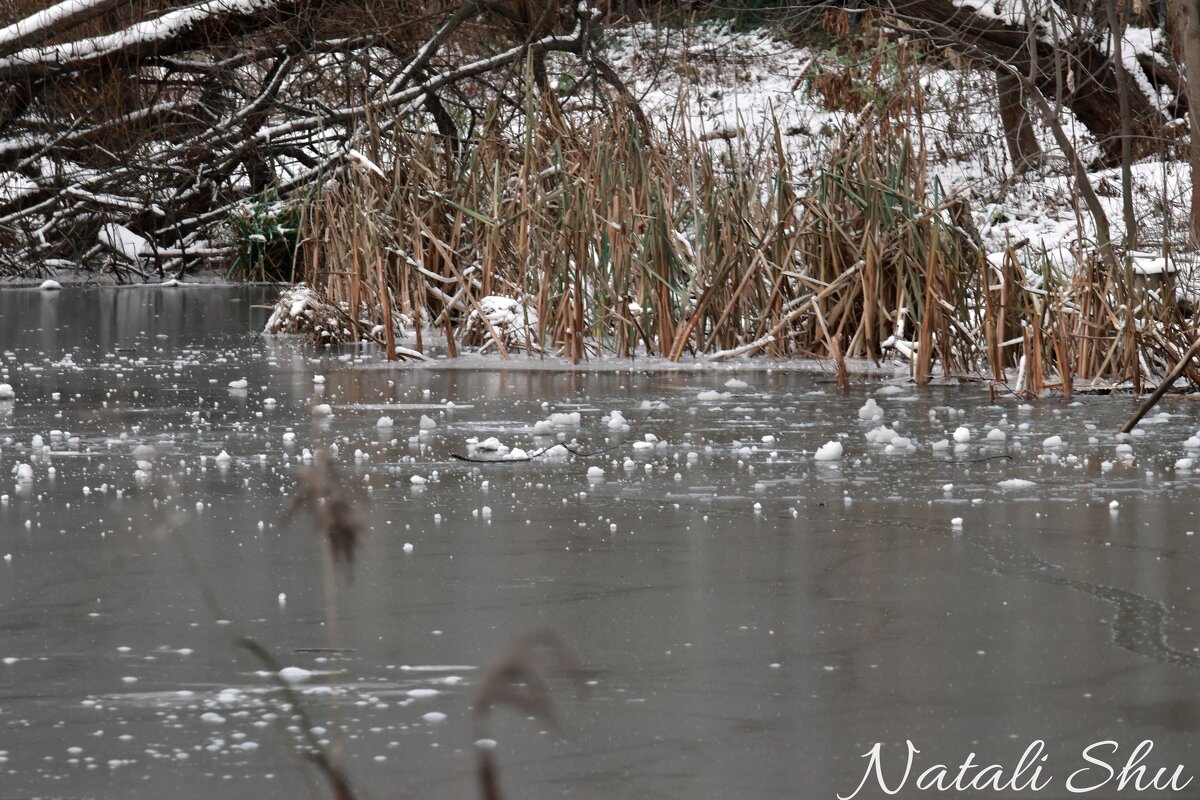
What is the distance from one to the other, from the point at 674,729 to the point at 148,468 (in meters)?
2.62

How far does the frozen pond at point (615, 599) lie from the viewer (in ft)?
6.78

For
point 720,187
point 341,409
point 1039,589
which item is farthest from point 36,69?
point 1039,589

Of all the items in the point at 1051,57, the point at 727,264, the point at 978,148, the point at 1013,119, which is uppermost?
the point at 1051,57

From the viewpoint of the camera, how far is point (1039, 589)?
3.00 meters

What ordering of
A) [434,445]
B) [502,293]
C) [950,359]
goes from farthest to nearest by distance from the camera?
[502,293] → [950,359] → [434,445]

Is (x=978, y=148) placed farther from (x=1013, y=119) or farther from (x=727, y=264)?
(x=727, y=264)

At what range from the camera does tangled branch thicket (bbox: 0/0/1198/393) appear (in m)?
6.95

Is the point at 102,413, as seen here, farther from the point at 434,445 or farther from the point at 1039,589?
the point at 1039,589
